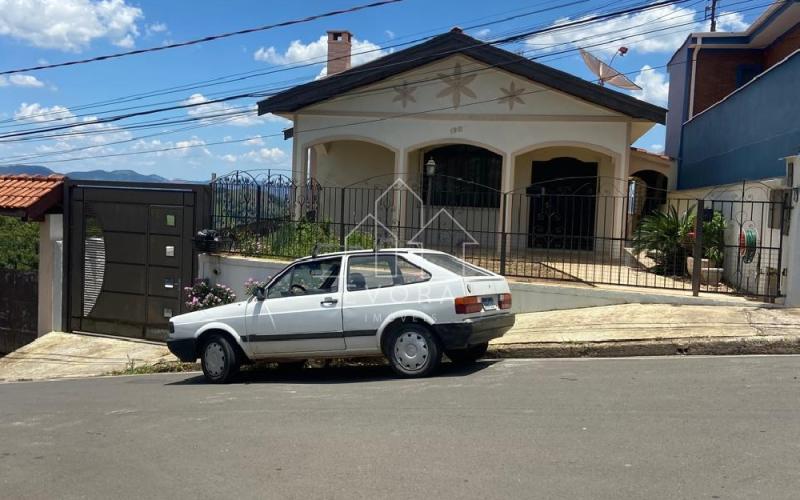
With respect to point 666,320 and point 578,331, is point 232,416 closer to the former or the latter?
point 578,331

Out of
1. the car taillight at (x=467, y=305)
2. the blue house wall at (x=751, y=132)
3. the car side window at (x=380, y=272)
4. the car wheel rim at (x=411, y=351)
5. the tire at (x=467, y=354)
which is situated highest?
the blue house wall at (x=751, y=132)

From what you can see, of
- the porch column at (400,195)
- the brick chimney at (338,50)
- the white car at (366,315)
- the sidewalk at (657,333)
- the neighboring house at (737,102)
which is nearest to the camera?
the white car at (366,315)

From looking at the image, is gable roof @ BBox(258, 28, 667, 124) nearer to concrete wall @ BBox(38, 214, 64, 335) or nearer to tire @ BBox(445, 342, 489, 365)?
concrete wall @ BBox(38, 214, 64, 335)

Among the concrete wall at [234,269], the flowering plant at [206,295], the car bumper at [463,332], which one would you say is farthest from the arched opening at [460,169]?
the car bumper at [463,332]

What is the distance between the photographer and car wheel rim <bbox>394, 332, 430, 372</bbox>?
782cm

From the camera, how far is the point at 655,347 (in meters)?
8.66

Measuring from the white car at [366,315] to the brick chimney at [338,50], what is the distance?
476 inches

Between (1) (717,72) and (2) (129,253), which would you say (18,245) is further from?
(1) (717,72)

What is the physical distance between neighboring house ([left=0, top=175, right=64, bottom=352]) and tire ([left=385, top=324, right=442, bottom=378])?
9591 millimetres

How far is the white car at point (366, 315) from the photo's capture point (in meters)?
7.74

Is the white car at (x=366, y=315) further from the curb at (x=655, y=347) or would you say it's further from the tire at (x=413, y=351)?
the curb at (x=655, y=347)

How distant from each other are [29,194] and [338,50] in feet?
30.0

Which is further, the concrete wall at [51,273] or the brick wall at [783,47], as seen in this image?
the brick wall at [783,47]

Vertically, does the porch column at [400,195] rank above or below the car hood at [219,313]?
above
